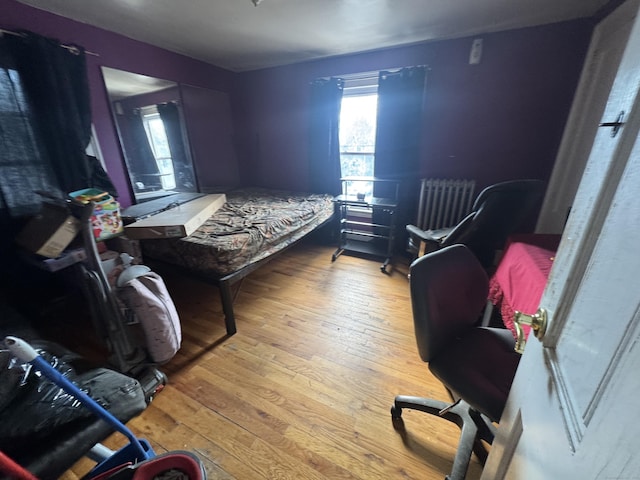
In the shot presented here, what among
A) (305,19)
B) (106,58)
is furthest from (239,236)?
(106,58)

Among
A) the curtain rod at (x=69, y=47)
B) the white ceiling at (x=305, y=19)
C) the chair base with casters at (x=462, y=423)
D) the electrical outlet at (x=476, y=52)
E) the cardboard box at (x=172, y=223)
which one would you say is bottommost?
the chair base with casters at (x=462, y=423)

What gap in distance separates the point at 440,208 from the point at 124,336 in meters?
2.92

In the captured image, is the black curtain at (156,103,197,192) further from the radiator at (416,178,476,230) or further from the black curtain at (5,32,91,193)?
the radiator at (416,178,476,230)

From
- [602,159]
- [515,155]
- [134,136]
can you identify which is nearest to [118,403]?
[602,159]

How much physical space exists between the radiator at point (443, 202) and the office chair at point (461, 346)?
1766mm

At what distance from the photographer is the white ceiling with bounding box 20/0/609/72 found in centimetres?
185

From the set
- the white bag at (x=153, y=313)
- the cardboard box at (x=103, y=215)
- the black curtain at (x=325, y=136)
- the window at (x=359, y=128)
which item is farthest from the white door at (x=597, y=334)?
the black curtain at (x=325, y=136)

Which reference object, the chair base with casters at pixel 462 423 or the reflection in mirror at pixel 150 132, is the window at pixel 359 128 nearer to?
the reflection in mirror at pixel 150 132

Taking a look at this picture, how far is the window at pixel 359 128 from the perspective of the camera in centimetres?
301

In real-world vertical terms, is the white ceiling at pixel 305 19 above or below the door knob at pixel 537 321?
above

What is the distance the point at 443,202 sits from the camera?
282cm

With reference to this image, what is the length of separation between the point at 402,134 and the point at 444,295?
2.31m

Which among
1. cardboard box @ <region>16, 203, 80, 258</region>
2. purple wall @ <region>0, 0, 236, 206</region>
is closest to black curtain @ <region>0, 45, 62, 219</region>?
purple wall @ <region>0, 0, 236, 206</region>

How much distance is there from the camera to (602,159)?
0.45 metres
